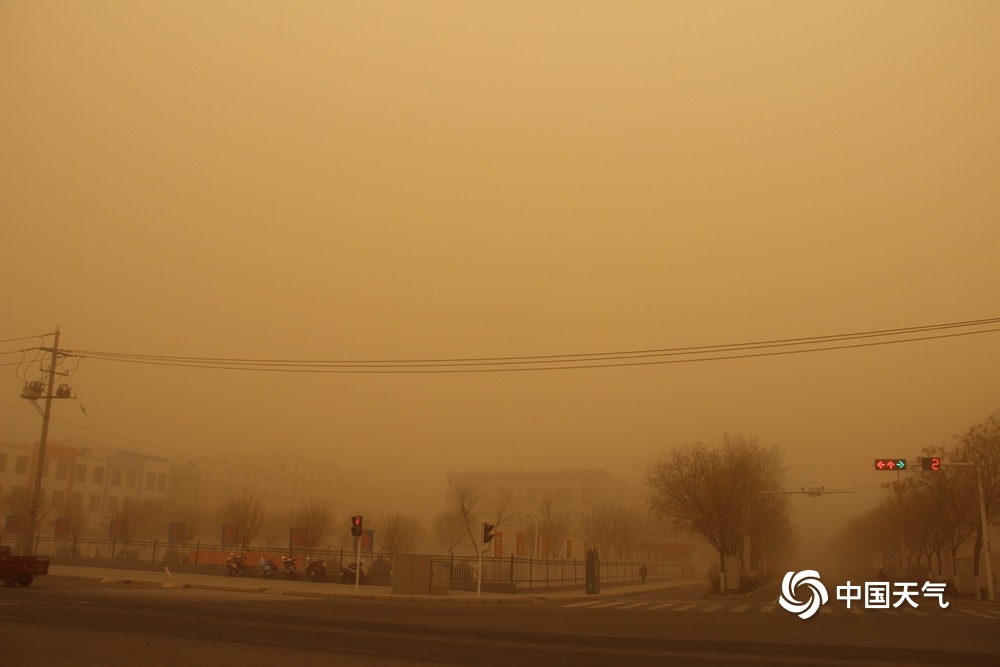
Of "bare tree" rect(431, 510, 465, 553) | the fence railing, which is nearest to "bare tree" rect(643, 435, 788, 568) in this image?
the fence railing

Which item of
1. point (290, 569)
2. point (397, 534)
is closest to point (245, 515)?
point (397, 534)

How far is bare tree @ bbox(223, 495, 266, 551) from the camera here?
6981 centimetres

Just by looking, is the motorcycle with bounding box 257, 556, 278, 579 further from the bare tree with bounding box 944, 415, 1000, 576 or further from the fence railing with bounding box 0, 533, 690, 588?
the bare tree with bounding box 944, 415, 1000, 576

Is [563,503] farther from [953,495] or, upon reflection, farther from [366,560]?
[366,560]

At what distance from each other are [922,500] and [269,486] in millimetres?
81680

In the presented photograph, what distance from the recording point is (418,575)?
36.1 metres

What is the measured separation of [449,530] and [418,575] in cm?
6366

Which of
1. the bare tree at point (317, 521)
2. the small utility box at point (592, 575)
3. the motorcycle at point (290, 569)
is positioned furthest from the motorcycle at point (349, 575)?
the bare tree at point (317, 521)

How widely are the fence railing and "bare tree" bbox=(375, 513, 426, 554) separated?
1782cm

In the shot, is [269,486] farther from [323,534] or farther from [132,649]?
[132,649]

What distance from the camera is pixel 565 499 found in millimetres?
115938

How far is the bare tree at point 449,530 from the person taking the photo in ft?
315

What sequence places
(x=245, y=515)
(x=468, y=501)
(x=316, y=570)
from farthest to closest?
(x=468, y=501)
(x=245, y=515)
(x=316, y=570)

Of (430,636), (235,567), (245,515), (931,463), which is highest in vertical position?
(931,463)
